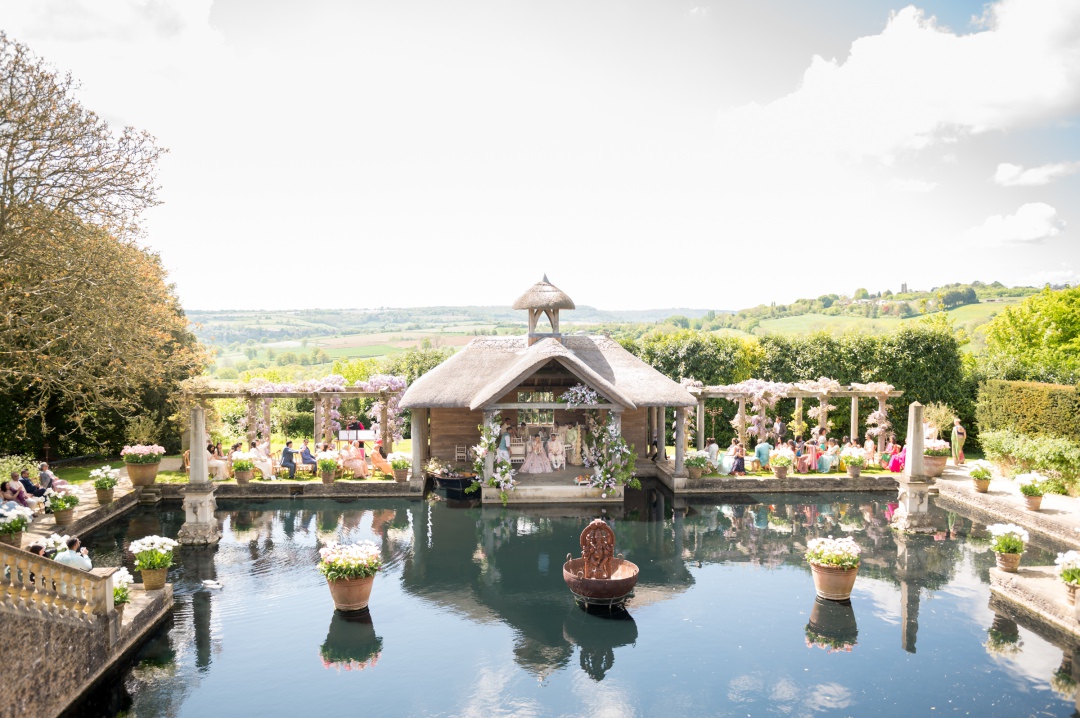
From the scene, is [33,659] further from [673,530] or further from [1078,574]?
[1078,574]

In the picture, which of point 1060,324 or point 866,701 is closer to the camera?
point 866,701

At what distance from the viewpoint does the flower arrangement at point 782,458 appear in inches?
887

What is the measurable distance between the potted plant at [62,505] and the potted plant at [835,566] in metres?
16.7

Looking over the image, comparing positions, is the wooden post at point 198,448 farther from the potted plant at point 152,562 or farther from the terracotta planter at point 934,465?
the terracotta planter at point 934,465

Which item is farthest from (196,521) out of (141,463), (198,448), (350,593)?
(350,593)

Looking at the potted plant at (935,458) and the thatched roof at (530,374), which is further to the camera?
the potted plant at (935,458)

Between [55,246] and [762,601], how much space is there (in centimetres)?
1640

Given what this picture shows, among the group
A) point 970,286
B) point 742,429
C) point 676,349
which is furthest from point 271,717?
point 970,286

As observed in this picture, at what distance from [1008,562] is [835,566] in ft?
12.4

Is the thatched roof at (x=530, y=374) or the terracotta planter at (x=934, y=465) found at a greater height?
the thatched roof at (x=530, y=374)

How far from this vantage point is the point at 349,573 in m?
12.9

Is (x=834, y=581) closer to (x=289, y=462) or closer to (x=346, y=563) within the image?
(x=346, y=563)

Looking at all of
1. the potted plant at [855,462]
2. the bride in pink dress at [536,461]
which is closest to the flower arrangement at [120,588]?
the bride in pink dress at [536,461]

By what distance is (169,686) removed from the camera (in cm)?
1063
